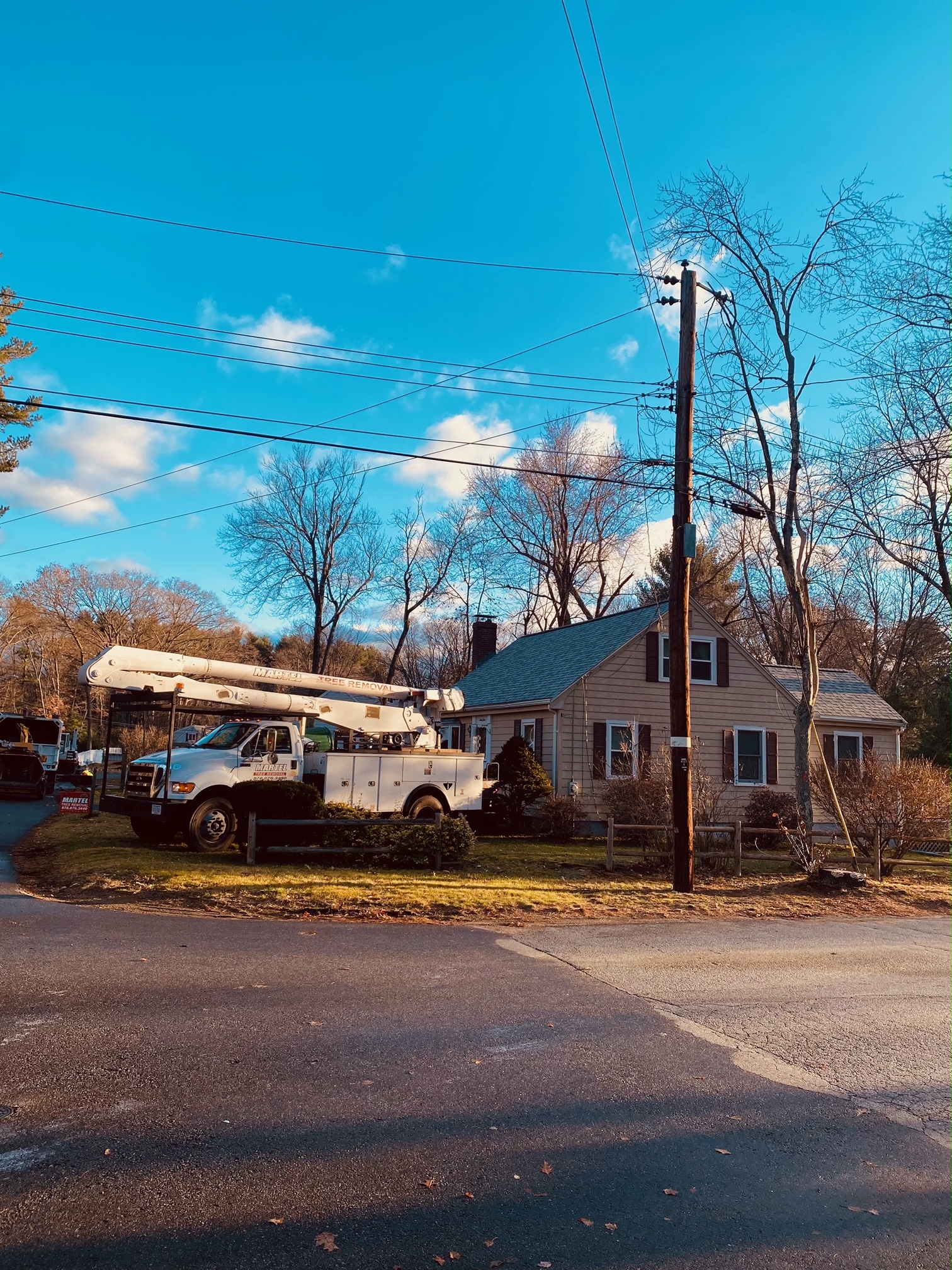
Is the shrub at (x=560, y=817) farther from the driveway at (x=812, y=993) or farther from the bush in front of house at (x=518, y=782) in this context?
the driveway at (x=812, y=993)

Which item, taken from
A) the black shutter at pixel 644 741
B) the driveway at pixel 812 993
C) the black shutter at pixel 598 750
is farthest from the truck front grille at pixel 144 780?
the black shutter at pixel 598 750

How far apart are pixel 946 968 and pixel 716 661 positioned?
17079 mm

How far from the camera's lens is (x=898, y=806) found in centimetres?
1722

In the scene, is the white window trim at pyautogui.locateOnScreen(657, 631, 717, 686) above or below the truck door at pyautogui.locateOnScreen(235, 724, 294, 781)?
above

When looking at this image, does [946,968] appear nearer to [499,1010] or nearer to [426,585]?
[499,1010]

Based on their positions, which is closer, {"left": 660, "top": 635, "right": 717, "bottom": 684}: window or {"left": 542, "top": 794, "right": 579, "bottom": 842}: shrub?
{"left": 542, "top": 794, "right": 579, "bottom": 842}: shrub

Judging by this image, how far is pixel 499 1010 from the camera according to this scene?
22.8 ft

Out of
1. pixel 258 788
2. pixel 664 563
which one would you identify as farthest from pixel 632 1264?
pixel 664 563

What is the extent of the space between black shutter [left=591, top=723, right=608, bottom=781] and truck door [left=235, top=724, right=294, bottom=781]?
9.67m

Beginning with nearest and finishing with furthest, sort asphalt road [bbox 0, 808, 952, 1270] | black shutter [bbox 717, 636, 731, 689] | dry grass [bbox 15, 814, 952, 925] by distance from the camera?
asphalt road [bbox 0, 808, 952, 1270]
dry grass [bbox 15, 814, 952, 925]
black shutter [bbox 717, 636, 731, 689]

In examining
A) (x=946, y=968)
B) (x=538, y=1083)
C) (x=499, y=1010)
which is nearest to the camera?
(x=538, y=1083)

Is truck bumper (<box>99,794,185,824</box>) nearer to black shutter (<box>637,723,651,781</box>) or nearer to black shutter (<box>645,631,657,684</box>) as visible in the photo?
black shutter (<box>637,723,651,781</box>)

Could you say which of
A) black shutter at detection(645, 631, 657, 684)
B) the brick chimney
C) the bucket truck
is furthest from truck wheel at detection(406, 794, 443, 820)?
the brick chimney

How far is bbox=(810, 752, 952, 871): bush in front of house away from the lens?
56.2ft
